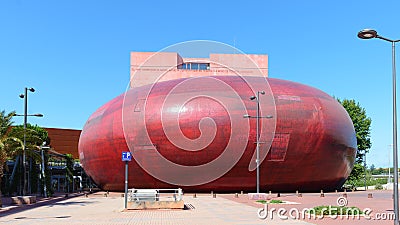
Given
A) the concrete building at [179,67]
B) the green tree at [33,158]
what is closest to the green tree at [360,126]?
the concrete building at [179,67]

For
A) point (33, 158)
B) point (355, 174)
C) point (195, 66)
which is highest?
point (195, 66)

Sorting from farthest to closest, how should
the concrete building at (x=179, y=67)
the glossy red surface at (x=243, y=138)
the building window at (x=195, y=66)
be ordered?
the building window at (x=195, y=66), the concrete building at (x=179, y=67), the glossy red surface at (x=243, y=138)

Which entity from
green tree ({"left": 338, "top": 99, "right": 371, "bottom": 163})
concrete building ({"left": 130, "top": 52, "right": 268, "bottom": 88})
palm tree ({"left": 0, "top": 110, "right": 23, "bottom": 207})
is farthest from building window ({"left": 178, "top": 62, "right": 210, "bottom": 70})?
palm tree ({"left": 0, "top": 110, "right": 23, "bottom": 207})

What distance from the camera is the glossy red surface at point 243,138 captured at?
4309cm

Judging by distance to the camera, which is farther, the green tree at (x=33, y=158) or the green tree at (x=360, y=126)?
the green tree at (x=360, y=126)

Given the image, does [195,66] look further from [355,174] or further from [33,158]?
[33,158]

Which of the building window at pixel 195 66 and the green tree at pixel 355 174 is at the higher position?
the building window at pixel 195 66

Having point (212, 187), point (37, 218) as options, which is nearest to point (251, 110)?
point (212, 187)

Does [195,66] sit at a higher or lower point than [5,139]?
higher

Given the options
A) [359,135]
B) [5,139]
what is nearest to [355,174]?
[359,135]

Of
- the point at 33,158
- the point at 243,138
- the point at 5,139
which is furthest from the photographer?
the point at 243,138

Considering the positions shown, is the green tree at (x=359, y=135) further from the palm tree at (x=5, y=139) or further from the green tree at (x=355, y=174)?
the palm tree at (x=5, y=139)

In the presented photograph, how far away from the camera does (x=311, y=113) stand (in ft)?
147

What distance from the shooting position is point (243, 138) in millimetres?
42656
